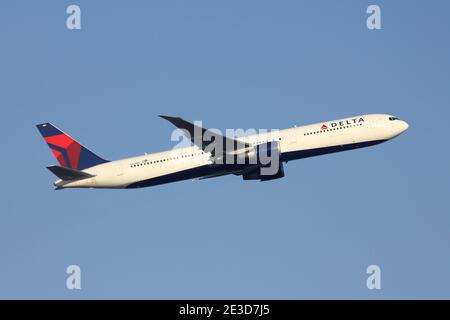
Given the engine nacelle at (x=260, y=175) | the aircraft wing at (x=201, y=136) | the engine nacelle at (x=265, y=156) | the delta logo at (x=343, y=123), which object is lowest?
the engine nacelle at (x=260, y=175)

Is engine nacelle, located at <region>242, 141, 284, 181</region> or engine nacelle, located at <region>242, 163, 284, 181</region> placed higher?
engine nacelle, located at <region>242, 141, 284, 181</region>

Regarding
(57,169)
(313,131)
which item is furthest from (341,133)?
(57,169)

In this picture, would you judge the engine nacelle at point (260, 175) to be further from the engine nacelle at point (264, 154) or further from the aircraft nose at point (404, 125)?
the aircraft nose at point (404, 125)

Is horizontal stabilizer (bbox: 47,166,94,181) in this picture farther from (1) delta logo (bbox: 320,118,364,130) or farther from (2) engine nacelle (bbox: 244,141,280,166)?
(1) delta logo (bbox: 320,118,364,130)

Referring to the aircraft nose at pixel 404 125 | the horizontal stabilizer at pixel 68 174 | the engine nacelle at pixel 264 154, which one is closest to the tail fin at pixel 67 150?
the horizontal stabilizer at pixel 68 174

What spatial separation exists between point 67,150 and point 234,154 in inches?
666

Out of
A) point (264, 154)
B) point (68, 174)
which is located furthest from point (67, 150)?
point (264, 154)

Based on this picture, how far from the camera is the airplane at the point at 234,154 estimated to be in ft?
241

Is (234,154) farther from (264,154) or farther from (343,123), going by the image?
(343,123)

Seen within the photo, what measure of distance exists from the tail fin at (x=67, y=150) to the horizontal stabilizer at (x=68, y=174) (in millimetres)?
2182

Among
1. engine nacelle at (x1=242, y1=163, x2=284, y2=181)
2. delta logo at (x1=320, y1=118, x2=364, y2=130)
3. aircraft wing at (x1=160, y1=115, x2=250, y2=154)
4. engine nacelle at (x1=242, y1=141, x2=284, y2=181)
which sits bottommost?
engine nacelle at (x1=242, y1=163, x2=284, y2=181)

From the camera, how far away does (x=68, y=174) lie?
74875 mm

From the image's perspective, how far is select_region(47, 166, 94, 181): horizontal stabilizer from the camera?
242ft

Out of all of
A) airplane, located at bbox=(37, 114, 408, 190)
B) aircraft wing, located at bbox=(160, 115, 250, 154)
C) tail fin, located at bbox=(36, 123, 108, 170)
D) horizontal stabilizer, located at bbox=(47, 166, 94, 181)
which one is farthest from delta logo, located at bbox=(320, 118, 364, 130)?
horizontal stabilizer, located at bbox=(47, 166, 94, 181)
